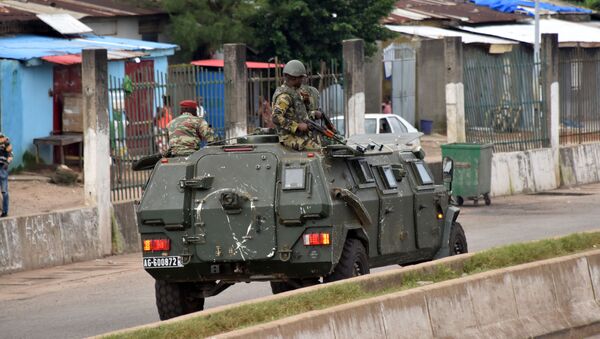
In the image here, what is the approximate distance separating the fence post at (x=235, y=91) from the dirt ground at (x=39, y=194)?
3246mm


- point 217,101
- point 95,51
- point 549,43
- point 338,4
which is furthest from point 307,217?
point 338,4

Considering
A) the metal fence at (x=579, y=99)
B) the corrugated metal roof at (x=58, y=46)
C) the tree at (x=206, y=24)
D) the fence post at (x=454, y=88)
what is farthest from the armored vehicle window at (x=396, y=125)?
the tree at (x=206, y=24)

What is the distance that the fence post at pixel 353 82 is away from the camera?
23188mm

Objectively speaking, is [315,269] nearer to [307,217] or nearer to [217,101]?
[307,217]

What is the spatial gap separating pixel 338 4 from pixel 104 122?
15572 millimetres

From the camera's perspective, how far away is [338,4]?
1305 inches

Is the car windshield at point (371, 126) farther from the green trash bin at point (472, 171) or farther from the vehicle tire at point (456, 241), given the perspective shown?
the vehicle tire at point (456, 241)

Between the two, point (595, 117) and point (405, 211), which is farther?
point (595, 117)

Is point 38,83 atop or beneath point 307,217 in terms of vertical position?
atop

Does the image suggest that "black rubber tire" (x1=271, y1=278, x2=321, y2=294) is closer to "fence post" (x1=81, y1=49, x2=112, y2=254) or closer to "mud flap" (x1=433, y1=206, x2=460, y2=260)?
"mud flap" (x1=433, y1=206, x2=460, y2=260)

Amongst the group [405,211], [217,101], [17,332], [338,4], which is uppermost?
[338,4]

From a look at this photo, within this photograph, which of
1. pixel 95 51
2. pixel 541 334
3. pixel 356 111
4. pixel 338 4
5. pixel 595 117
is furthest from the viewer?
pixel 338 4

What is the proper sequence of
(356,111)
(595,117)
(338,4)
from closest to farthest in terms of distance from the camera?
(356,111)
(595,117)
(338,4)

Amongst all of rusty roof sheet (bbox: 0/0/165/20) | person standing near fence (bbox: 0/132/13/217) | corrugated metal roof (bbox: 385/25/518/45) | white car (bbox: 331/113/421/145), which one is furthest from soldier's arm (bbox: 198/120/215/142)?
corrugated metal roof (bbox: 385/25/518/45)
